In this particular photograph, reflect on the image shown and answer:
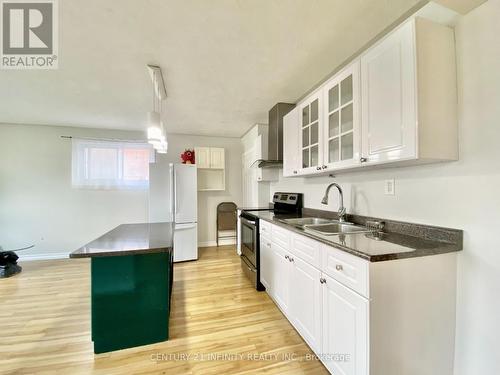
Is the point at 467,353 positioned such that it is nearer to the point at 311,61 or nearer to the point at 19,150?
the point at 311,61

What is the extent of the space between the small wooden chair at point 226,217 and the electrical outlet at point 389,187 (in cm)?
342

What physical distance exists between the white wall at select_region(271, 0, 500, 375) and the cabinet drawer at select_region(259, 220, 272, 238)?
4.53 ft

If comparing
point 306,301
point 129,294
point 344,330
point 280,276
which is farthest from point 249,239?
point 344,330

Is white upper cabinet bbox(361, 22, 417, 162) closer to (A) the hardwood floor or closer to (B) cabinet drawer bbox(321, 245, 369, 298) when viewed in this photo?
(B) cabinet drawer bbox(321, 245, 369, 298)

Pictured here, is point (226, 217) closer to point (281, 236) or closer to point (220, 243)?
point (220, 243)

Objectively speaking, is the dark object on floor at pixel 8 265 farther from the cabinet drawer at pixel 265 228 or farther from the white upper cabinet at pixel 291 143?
the white upper cabinet at pixel 291 143

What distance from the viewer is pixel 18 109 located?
121 inches

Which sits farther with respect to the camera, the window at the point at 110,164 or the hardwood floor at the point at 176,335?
the window at the point at 110,164

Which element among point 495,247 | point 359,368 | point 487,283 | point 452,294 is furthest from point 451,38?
point 359,368

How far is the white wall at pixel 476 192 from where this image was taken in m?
1.06

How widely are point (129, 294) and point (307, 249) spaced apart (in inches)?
57.2

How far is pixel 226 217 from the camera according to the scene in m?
4.68

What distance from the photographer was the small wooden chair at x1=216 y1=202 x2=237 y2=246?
4656 mm

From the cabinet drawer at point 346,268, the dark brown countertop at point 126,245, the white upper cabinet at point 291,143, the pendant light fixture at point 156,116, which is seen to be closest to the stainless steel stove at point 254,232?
the white upper cabinet at point 291,143
